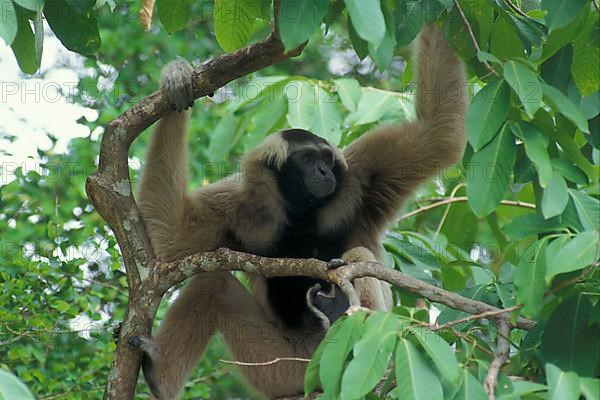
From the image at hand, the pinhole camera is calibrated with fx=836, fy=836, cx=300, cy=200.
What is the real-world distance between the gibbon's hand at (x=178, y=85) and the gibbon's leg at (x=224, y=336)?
149cm

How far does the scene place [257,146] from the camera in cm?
726

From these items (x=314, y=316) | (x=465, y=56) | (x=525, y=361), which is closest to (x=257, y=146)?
(x=314, y=316)

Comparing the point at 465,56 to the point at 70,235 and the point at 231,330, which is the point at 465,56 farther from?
the point at 70,235

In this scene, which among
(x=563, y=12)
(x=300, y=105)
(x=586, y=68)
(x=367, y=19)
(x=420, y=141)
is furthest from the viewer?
(x=300, y=105)

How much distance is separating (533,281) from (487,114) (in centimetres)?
87

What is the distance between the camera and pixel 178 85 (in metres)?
5.81

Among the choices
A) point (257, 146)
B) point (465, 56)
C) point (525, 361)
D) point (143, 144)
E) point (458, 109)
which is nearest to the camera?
point (525, 361)

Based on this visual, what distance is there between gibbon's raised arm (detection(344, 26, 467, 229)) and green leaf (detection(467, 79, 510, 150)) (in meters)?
1.91

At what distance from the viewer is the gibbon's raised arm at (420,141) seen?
239 inches

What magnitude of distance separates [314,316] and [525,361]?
100 inches

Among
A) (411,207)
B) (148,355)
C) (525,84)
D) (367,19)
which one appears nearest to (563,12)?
(525,84)

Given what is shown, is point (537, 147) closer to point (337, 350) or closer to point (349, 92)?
point (337, 350)

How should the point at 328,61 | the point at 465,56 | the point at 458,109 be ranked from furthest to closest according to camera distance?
the point at 328,61 → the point at 458,109 → the point at 465,56

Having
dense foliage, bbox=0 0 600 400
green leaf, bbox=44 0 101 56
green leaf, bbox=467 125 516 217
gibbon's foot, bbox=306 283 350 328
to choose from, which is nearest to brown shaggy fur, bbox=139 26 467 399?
gibbon's foot, bbox=306 283 350 328
